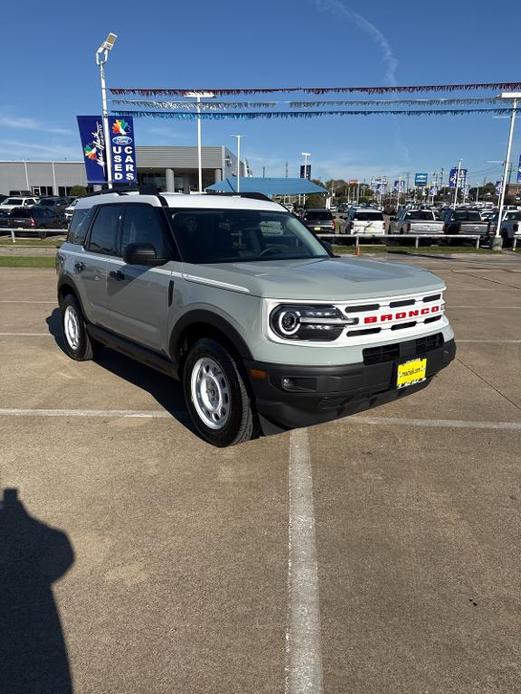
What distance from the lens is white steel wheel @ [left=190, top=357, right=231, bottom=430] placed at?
3861 millimetres

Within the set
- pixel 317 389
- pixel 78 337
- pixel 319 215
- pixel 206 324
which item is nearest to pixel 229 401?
pixel 206 324

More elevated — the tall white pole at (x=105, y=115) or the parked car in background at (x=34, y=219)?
the tall white pole at (x=105, y=115)

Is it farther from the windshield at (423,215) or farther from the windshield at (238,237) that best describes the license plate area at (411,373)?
the windshield at (423,215)

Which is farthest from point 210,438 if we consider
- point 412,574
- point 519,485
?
point 519,485

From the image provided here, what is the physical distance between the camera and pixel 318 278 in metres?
3.64

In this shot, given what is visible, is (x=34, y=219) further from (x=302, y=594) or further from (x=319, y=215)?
(x=302, y=594)

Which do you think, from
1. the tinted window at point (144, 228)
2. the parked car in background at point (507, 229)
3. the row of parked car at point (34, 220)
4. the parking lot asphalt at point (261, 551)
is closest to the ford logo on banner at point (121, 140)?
the row of parked car at point (34, 220)

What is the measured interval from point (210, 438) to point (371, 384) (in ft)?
4.31

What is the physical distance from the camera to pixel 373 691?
6.59 ft

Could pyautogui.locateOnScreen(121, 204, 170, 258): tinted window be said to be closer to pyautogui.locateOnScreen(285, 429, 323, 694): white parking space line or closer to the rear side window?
the rear side window

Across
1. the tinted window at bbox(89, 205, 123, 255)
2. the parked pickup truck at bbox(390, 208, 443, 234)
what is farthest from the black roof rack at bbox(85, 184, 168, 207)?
the parked pickup truck at bbox(390, 208, 443, 234)

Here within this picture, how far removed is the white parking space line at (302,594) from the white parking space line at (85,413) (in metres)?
1.47

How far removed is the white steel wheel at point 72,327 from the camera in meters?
6.25

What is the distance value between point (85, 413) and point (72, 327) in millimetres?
2054
